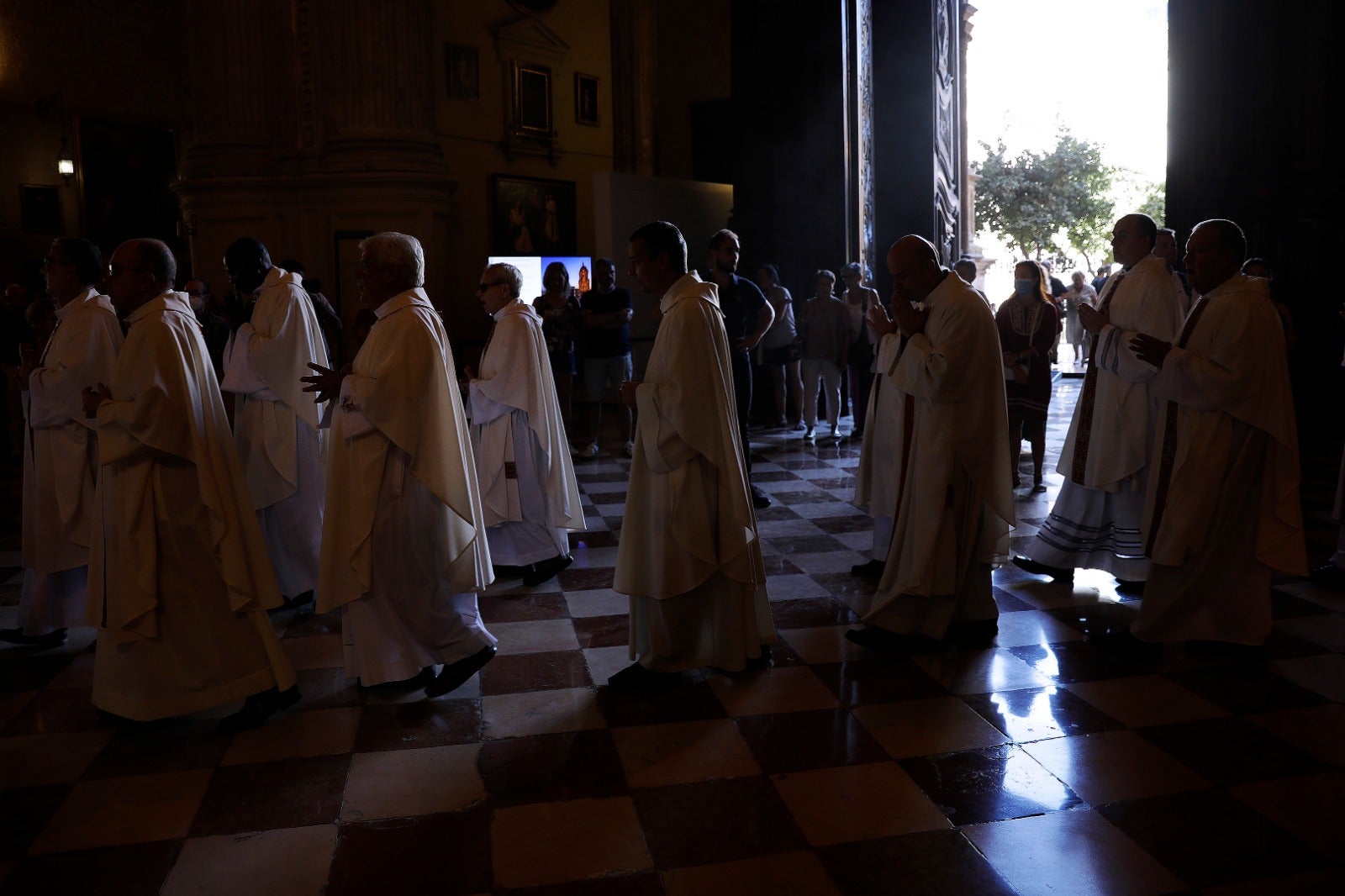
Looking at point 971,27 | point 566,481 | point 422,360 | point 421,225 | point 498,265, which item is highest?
point 971,27

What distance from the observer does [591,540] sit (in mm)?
6535

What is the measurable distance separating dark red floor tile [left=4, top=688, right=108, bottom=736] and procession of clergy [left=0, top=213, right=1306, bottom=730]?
266 mm

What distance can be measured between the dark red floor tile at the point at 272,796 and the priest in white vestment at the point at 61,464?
1.78 meters

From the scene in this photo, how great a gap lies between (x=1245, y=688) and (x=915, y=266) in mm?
2099

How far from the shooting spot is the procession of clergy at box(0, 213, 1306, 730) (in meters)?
3.62

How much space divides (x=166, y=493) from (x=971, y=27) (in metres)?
20.5

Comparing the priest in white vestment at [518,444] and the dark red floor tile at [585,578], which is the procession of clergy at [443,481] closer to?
the priest in white vestment at [518,444]

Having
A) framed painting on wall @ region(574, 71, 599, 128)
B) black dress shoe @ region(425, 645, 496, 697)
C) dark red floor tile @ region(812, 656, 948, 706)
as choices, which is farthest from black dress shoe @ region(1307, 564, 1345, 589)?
framed painting on wall @ region(574, 71, 599, 128)

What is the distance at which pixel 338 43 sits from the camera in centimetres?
1188

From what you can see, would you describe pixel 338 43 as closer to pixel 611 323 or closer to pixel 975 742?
pixel 611 323

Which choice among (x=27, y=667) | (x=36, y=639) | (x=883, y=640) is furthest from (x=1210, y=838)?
(x=36, y=639)

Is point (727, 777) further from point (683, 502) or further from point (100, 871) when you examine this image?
point (100, 871)

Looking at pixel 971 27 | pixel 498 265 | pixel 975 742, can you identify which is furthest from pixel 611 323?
pixel 971 27

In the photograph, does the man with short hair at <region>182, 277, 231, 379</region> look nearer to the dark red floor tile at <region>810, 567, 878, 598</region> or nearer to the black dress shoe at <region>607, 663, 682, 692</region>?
the dark red floor tile at <region>810, 567, 878, 598</region>
